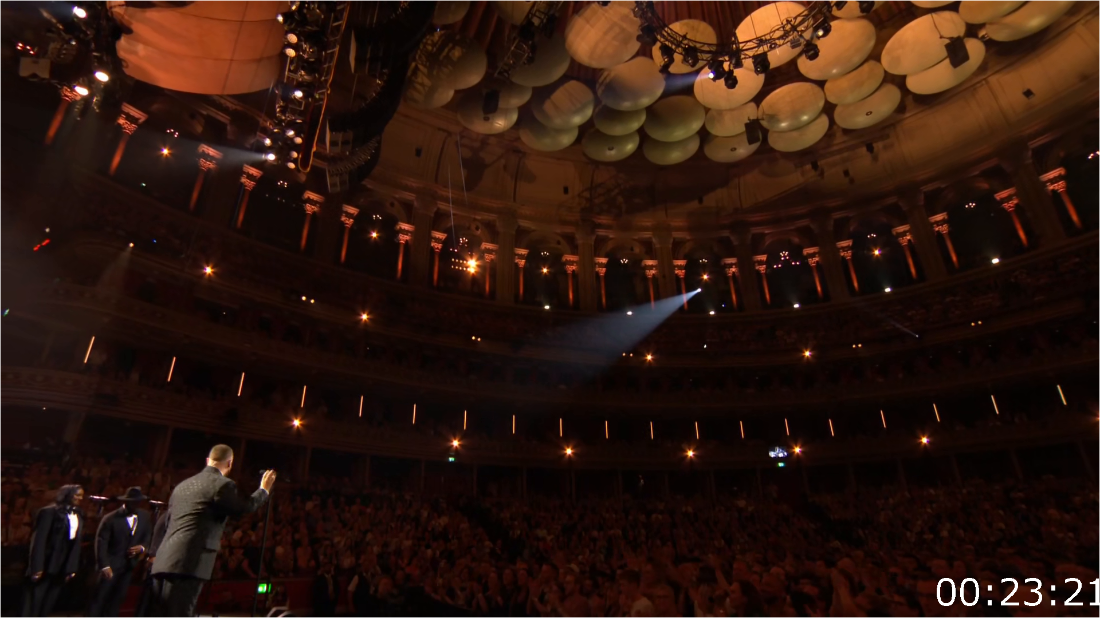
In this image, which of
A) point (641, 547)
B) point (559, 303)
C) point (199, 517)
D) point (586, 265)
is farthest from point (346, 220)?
point (199, 517)

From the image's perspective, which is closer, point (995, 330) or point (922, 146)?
point (995, 330)

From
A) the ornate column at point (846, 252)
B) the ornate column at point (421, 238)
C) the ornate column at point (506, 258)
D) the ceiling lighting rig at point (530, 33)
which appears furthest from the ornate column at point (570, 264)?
the ornate column at point (846, 252)

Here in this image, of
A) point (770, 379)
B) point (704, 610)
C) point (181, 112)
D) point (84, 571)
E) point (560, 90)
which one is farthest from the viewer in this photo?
point (770, 379)

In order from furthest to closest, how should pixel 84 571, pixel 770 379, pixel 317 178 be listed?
pixel 770 379
pixel 317 178
pixel 84 571

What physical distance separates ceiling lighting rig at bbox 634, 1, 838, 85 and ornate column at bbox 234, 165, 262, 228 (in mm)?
13647

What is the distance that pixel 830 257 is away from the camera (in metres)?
24.0

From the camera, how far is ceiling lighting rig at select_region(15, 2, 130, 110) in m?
10.9

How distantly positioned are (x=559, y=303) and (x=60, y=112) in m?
16.8

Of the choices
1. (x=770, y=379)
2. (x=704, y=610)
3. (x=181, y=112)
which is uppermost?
(x=181, y=112)

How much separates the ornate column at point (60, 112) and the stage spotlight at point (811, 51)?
18.2 meters

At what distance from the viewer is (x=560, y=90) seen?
16250 millimetres

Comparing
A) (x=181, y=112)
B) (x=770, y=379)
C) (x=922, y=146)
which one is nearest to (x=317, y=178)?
(x=181, y=112)

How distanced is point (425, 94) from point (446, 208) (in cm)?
779

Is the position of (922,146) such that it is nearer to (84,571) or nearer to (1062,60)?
(1062,60)
